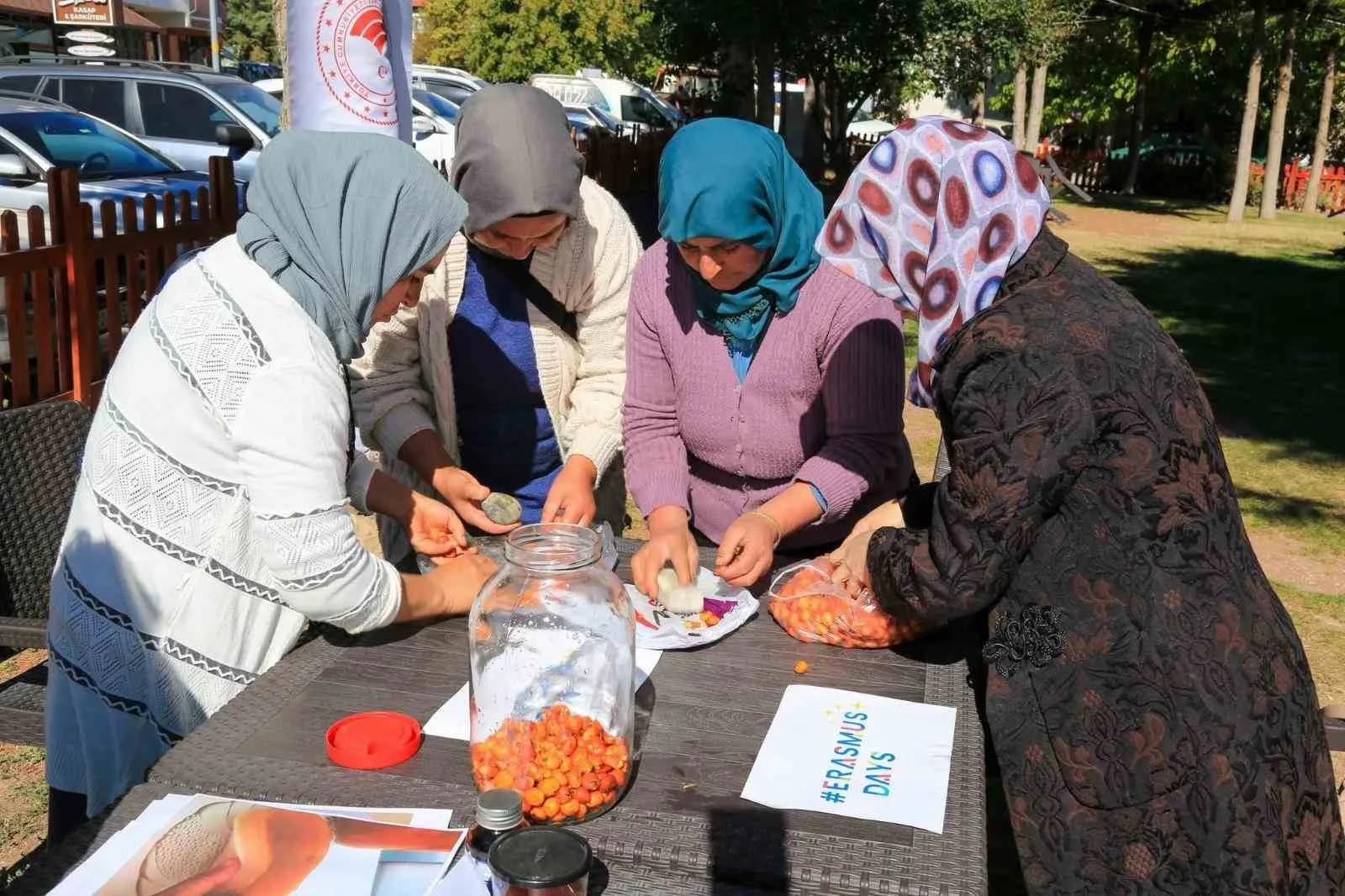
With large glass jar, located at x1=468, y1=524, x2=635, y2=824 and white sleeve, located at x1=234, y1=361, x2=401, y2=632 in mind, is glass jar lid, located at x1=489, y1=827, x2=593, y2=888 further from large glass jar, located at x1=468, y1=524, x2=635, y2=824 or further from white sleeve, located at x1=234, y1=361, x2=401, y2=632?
white sleeve, located at x1=234, y1=361, x2=401, y2=632

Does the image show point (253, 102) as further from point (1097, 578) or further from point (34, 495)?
point (1097, 578)

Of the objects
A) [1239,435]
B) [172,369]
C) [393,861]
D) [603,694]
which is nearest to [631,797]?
[603,694]

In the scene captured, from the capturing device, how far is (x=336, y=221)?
1901 mm

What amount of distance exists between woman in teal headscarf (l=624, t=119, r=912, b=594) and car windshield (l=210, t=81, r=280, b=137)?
28.2 ft

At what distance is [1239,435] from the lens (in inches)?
311

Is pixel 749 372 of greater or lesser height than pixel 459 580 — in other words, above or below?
above

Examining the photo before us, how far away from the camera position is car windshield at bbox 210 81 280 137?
1030cm

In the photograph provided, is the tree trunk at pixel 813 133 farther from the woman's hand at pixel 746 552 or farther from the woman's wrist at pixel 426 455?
the woman's hand at pixel 746 552

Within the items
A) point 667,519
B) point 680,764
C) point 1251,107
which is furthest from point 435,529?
point 1251,107

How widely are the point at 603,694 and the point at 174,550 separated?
759 mm

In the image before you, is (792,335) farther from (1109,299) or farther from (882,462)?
(1109,299)

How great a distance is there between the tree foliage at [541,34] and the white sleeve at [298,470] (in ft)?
108

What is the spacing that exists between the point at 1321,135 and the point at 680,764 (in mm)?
26106

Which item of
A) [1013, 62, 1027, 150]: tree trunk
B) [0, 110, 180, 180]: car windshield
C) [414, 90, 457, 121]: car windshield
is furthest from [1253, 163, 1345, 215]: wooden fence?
[0, 110, 180, 180]: car windshield
